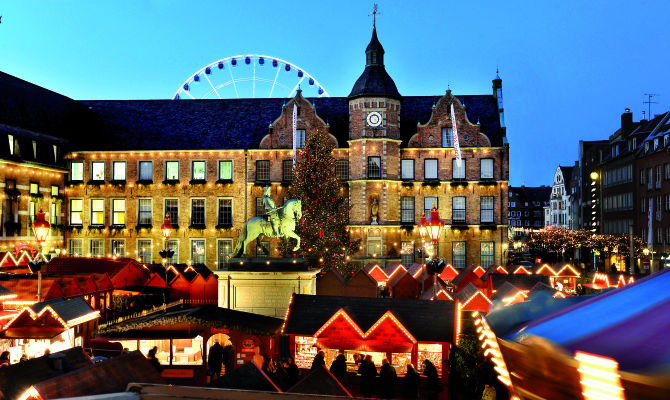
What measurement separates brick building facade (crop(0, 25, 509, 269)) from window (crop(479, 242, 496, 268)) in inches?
2.8

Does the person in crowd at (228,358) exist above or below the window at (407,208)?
below

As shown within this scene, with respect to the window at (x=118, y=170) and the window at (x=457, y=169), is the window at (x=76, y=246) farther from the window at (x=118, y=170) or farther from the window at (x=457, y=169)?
the window at (x=457, y=169)

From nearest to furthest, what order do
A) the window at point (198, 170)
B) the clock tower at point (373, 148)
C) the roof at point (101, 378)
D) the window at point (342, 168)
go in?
the roof at point (101, 378), the clock tower at point (373, 148), the window at point (342, 168), the window at point (198, 170)

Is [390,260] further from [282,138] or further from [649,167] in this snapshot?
[649,167]

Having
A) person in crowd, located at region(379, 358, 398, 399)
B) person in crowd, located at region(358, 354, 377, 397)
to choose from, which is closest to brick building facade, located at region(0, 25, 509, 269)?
person in crowd, located at region(358, 354, 377, 397)

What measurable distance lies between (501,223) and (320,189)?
14195 millimetres

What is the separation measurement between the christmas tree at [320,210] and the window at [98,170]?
53.4 ft

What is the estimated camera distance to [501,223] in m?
43.0

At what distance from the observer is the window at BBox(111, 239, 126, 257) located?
44719 mm

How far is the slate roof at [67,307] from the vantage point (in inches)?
580

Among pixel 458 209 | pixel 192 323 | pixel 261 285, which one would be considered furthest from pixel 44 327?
pixel 458 209

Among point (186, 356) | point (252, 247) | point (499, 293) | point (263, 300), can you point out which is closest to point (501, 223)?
point (252, 247)

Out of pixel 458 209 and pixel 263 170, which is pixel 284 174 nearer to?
pixel 263 170

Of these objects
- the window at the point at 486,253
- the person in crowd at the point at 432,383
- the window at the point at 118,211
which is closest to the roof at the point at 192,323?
the person in crowd at the point at 432,383
